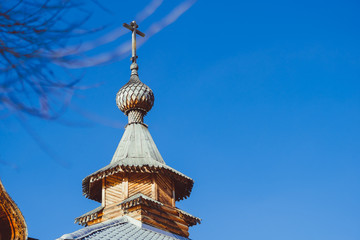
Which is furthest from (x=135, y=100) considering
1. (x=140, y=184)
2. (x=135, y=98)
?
(x=140, y=184)

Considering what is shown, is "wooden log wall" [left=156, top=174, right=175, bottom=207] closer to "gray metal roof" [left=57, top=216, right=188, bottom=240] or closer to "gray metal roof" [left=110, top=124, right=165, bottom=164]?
"gray metal roof" [left=110, top=124, right=165, bottom=164]

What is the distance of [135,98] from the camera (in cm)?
1819

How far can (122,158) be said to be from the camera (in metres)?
16.8

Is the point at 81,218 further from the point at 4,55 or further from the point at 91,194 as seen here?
the point at 4,55

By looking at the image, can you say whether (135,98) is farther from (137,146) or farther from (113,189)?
(113,189)

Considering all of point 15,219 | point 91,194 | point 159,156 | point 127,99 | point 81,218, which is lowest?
point 15,219

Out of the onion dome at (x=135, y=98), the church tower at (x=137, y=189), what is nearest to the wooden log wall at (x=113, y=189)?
the church tower at (x=137, y=189)

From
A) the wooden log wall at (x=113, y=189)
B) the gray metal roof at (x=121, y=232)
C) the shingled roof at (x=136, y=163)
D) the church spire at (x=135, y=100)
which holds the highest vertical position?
the church spire at (x=135, y=100)

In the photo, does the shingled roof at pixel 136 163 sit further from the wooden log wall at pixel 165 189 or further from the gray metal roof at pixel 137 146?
the wooden log wall at pixel 165 189

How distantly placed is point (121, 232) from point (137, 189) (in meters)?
2.32

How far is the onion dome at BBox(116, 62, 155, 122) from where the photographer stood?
18250mm

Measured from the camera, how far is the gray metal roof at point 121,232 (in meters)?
12.9

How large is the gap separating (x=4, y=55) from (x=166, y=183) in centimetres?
1273

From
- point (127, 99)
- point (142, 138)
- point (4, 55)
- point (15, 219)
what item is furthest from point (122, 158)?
point (4, 55)
